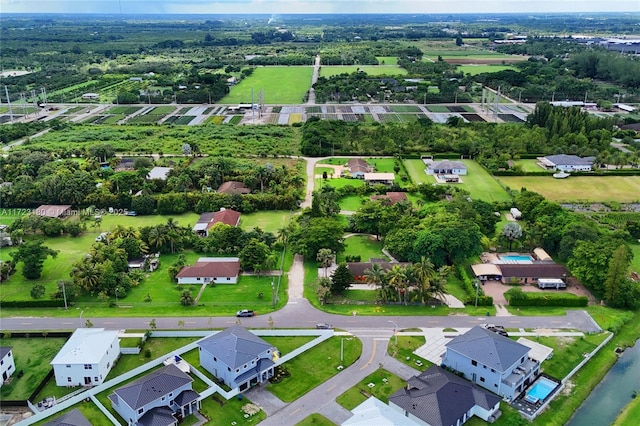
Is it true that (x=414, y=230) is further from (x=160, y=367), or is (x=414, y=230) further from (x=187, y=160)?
(x=187, y=160)

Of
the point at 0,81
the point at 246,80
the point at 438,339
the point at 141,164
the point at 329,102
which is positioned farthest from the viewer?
the point at 246,80

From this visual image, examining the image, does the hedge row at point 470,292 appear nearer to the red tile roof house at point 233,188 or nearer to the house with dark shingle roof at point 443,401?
the house with dark shingle roof at point 443,401

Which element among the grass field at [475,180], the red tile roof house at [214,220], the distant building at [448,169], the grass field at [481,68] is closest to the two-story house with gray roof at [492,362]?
the red tile roof house at [214,220]

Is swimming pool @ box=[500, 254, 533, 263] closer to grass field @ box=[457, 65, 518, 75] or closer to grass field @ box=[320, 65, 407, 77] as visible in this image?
grass field @ box=[320, 65, 407, 77]

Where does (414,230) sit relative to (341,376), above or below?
above

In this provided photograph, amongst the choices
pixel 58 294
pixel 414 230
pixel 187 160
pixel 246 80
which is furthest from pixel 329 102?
pixel 58 294

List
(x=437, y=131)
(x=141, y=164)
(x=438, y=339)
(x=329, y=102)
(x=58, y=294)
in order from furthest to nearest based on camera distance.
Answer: (x=329, y=102) < (x=437, y=131) < (x=141, y=164) < (x=58, y=294) < (x=438, y=339)

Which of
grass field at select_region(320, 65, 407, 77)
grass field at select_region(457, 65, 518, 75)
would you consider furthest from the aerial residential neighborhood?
grass field at select_region(457, 65, 518, 75)
